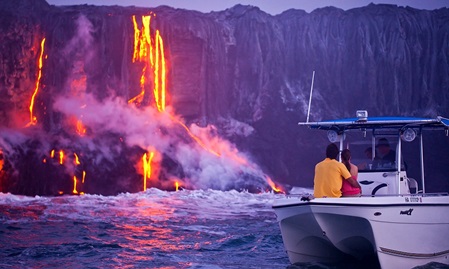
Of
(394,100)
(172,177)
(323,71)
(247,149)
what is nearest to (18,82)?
(172,177)

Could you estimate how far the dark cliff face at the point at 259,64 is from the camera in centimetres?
3200

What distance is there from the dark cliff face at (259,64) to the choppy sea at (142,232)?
15.8ft

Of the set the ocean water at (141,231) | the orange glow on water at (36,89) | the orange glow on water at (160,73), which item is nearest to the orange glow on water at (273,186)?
the ocean water at (141,231)

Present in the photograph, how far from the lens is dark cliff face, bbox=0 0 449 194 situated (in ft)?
105

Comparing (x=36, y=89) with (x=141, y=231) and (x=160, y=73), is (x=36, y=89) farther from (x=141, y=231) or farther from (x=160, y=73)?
(x=141, y=231)

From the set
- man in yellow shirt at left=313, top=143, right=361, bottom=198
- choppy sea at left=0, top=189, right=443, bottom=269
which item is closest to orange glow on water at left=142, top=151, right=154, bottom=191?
choppy sea at left=0, top=189, right=443, bottom=269

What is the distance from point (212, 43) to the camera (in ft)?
111

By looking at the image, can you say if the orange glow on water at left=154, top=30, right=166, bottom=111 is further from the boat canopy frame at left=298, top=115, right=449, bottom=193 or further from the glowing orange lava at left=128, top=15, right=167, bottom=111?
the boat canopy frame at left=298, top=115, right=449, bottom=193

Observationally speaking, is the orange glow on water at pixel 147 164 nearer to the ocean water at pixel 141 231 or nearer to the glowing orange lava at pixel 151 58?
the ocean water at pixel 141 231

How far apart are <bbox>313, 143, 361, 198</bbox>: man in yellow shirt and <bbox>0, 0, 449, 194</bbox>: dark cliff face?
18135mm

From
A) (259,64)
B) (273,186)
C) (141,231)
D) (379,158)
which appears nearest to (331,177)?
(379,158)

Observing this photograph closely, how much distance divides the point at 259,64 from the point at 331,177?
2150 cm

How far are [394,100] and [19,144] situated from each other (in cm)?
1688

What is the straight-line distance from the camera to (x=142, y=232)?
1939 cm
